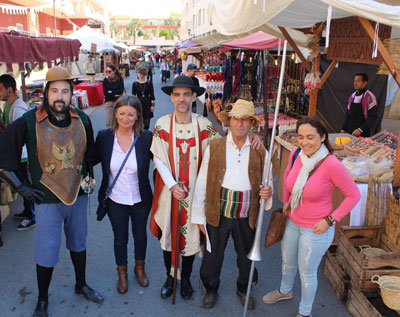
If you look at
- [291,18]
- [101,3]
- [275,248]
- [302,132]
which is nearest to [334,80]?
[291,18]

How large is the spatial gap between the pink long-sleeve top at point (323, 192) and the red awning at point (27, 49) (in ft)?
12.1

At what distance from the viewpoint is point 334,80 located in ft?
29.0

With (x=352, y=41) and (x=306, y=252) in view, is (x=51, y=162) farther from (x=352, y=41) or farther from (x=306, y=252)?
(x=352, y=41)

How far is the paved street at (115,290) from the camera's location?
3021mm

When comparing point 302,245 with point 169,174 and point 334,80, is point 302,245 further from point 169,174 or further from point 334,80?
point 334,80

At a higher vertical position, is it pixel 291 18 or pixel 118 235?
pixel 291 18

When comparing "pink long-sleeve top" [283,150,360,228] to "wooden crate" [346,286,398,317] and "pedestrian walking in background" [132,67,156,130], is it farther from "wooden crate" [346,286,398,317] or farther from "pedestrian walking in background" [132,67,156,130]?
"pedestrian walking in background" [132,67,156,130]

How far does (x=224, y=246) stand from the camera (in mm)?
2893

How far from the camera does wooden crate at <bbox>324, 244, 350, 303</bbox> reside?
10.2 ft

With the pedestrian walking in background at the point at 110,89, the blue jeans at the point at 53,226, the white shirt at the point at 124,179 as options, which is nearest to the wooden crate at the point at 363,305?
the white shirt at the point at 124,179

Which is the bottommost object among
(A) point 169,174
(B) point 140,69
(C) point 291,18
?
(A) point 169,174

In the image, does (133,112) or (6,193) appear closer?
(133,112)

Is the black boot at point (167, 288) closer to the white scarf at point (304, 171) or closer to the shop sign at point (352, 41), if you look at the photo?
the white scarf at point (304, 171)

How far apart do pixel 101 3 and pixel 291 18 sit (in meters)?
55.7
